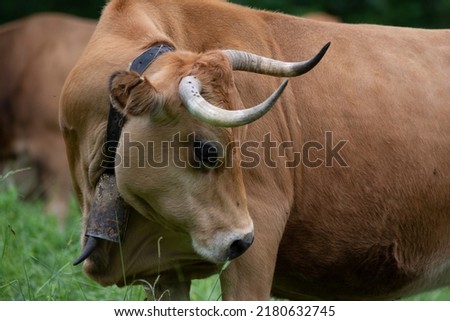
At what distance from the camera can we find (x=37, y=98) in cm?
1276

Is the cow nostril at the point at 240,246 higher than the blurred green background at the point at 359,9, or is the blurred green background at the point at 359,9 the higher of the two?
the cow nostril at the point at 240,246

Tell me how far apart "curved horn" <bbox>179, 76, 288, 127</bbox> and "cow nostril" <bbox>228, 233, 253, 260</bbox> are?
0.55 metres

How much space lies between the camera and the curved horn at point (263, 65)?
16.2ft

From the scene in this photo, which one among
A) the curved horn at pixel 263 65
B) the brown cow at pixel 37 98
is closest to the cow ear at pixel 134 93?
the curved horn at pixel 263 65

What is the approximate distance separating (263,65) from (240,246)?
860 mm

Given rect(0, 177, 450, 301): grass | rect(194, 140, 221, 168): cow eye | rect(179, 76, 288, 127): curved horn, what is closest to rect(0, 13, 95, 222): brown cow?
rect(0, 177, 450, 301): grass

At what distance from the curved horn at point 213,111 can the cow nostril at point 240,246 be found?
55 cm

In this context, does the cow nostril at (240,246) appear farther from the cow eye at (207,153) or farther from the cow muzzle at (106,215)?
the cow muzzle at (106,215)

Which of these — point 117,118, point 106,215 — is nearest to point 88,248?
point 106,215

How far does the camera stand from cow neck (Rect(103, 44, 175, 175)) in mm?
4980

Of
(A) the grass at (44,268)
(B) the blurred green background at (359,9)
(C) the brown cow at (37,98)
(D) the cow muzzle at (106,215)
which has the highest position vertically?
(D) the cow muzzle at (106,215)
